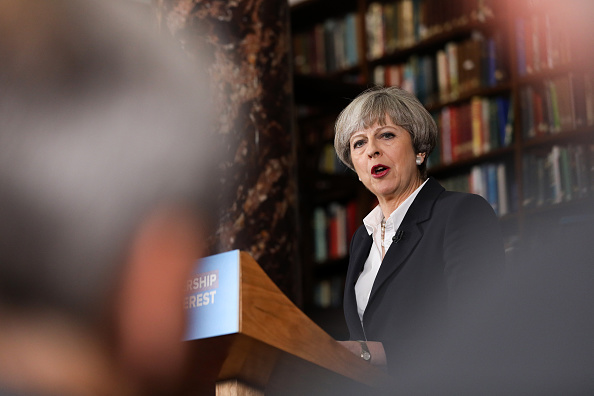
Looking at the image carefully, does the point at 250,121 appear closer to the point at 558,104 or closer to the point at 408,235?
the point at 408,235

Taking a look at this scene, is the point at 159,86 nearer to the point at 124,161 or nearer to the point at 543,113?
the point at 124,161

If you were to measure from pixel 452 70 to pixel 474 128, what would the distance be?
40 cm

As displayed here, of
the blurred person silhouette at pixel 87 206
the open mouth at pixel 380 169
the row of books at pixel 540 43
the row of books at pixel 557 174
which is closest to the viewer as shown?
the blurred person silhouette at pixel 87 206

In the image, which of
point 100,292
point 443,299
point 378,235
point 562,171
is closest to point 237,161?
point 378,235

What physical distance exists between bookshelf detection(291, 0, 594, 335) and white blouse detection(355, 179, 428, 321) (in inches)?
65.0

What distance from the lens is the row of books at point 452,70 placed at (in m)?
3.98

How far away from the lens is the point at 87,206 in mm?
843

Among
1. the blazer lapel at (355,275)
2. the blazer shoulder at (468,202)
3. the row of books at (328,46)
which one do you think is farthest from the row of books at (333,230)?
the blazer shoulder at (468,202)

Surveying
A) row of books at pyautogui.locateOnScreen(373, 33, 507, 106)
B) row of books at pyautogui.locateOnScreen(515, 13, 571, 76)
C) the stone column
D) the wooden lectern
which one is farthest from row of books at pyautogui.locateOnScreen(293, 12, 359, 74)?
the wooden lectern

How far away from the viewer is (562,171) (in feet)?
11.9

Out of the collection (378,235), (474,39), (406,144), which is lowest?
(378,235)

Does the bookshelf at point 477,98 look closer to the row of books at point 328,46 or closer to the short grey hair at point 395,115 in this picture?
the row of books at point 328,46

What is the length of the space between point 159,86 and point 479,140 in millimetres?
3136

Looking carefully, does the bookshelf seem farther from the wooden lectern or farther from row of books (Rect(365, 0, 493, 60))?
the wooden lectern
